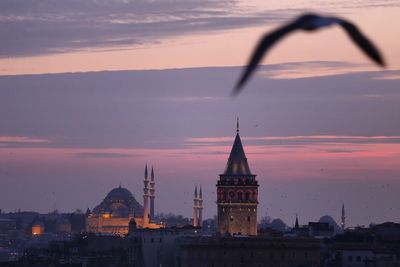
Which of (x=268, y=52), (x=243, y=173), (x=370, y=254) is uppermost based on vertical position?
(x=243, y=173)

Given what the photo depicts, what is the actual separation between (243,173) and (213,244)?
14266 mm

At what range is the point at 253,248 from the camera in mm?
95750

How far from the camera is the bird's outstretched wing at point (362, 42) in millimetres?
5273

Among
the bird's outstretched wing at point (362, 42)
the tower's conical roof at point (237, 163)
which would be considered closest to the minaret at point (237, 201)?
the tower's conical roof at point (237, 163)

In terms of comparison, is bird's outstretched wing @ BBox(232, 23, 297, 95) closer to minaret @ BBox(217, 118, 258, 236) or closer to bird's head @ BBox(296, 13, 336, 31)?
bird's head @ BBox(296, 13, 336, 31)

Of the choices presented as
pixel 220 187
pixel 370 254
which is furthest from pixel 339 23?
pixel 220 187

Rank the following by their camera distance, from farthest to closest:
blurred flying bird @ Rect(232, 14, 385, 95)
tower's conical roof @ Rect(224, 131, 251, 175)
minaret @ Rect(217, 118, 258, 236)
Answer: tower's conical roof @ Rect(224, 131, 251, 175) → minaret @ Rect(217, 118, 258, 236) → blurred flying bird @ Rect(232, 14, 385, 95)

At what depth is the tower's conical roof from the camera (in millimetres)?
109125

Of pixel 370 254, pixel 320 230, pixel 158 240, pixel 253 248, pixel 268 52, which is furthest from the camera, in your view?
pixel 320 230

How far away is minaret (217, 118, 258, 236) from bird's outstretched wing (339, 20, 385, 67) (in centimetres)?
10174

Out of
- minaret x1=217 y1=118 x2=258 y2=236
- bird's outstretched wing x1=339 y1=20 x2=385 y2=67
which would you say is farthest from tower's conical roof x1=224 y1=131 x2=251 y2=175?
bird's outstretched wing x1=339 y1=20 x2=385 y2=67

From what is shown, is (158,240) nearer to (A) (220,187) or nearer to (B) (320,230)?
(A) (220,187)

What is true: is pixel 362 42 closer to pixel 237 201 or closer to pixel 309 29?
pixel 309 29

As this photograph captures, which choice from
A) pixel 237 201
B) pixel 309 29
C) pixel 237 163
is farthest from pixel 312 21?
pixel 237 163
